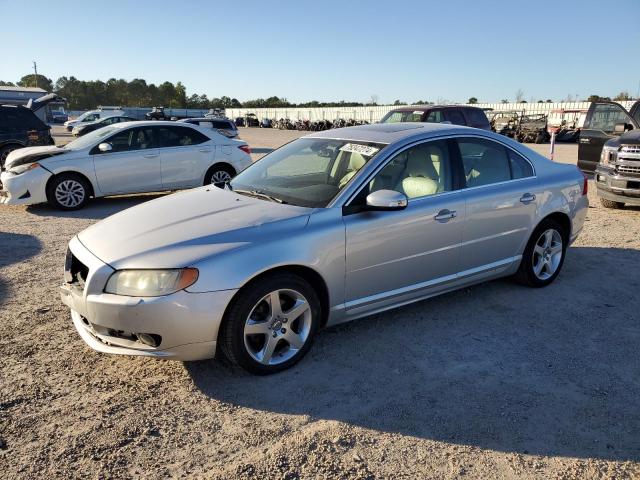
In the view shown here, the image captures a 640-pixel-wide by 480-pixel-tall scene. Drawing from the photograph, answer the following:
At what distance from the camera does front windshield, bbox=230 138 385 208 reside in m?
3.99

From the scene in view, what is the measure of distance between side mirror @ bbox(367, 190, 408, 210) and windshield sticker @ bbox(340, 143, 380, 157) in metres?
0.50

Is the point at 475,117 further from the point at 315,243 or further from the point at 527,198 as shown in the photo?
the point at 315,243

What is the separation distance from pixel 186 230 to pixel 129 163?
21.5ft

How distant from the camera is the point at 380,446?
2789 mm

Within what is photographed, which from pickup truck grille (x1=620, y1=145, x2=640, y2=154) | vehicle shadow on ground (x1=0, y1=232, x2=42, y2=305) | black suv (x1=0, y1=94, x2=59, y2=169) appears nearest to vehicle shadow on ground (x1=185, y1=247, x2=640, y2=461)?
vehicle shadow on ground (x1=0, y1=232, x2=42, y2=305)

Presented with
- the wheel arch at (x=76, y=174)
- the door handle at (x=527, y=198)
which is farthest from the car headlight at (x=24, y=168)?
the door handle at (x=527, y=198)

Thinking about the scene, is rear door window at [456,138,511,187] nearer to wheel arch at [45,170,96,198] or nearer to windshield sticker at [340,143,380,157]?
windshield sticker at [340,143,380,157]

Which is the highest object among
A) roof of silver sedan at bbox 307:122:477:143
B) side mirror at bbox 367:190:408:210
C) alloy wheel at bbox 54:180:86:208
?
roof of silver sedan at bbox 307:122:477:143

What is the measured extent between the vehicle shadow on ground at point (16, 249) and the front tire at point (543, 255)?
16.4 ft

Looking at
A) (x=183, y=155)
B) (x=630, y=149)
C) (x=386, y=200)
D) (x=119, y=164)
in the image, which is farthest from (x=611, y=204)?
(x=119, y=164)

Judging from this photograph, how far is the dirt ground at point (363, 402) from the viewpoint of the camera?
266 cm

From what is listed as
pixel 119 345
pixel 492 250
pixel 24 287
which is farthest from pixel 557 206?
pixel 24 287

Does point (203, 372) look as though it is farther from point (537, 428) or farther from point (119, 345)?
point (537, 428)

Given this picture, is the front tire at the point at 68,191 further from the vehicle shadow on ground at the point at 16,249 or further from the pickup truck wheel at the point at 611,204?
the pickup truck wheel at the point at 611,204
